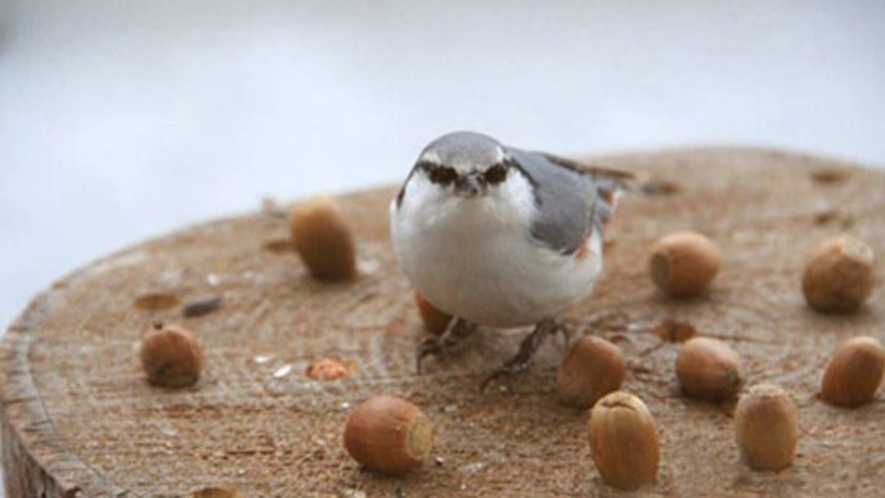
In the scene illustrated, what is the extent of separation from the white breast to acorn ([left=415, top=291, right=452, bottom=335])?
0.61ft

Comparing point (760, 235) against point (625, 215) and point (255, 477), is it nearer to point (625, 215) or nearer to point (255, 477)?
point (625, 215)

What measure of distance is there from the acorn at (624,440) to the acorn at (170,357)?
72 centimetres

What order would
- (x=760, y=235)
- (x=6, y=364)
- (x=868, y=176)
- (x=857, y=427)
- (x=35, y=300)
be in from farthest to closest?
(x=868, y=176)
(x=760, y=235)
(x=35, y=300)
(x=6, y=364)
(x=857, y=427)

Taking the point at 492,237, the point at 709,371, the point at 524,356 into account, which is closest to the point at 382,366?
the point at 524,356

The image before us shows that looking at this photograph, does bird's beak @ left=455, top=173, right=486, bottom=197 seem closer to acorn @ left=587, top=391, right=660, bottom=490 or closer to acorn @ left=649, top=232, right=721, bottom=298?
acorn @ left=587, top=391, right=660, bottom=490

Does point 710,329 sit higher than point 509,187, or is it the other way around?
point 509,187

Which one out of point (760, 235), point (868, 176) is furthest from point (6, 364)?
point (868, 176)

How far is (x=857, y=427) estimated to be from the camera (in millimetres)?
2199

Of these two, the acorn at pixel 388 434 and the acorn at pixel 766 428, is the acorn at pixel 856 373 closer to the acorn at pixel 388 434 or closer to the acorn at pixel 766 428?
the acorn at pixel 766 428

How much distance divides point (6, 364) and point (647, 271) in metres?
1.22

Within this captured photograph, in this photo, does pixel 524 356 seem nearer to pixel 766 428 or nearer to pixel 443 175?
pixel 443 175

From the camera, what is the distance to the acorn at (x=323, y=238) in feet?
8.93

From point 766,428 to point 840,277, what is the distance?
0.62 m

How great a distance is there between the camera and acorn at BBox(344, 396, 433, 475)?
206 cm
